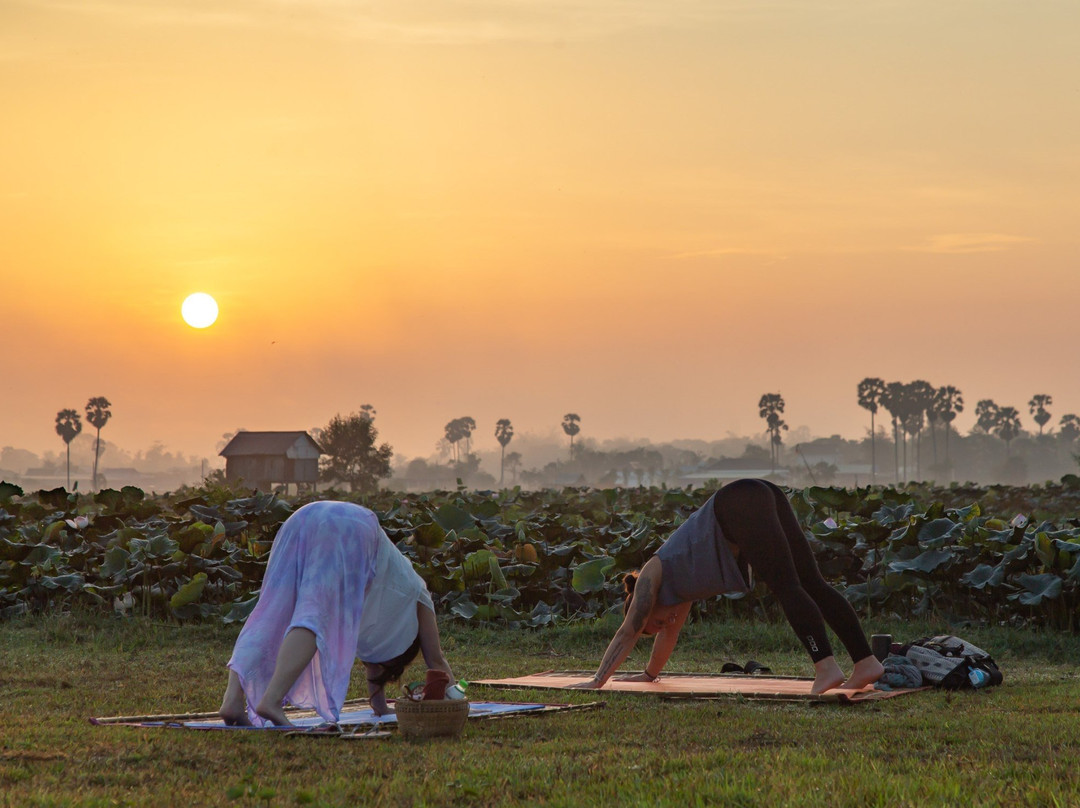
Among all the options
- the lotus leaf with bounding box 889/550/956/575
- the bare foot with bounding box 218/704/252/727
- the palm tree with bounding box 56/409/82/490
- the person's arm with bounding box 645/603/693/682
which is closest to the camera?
the bare foot with bounding box 218/704/252/727

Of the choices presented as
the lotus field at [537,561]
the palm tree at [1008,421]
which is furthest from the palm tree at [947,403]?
the lotus field at [537,561]

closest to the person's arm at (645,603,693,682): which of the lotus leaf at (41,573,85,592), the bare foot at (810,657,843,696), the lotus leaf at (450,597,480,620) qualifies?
the bare foot at (810,657,843,696)

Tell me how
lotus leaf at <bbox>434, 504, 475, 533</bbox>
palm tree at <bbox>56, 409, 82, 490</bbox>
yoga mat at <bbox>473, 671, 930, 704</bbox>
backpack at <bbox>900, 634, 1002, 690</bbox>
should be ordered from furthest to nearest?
palm tree at <bbox>56, 409, 82, 490</bbox>
lotus leaf at <bbox>434, 504, 475, 533</bbox>
backpack at <bbox>900, 634, 1002, 690</bbox>
yoga mat at <bbox>473, 671, 930, 704</bbox>

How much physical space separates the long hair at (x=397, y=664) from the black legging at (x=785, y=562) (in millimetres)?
2433

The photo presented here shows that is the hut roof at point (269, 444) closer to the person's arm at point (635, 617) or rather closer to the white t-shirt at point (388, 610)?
the person's arm at point (635, 617)

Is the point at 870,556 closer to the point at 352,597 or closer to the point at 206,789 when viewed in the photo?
the point at 352,597

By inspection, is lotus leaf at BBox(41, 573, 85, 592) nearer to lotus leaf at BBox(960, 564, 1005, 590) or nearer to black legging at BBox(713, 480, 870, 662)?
black legging at BBox(713, 480, 870, 662)

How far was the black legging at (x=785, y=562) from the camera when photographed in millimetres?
8500

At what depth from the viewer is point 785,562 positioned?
8508 mm

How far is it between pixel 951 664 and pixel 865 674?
→ 0.88 metres

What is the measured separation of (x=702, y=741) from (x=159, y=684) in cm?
481

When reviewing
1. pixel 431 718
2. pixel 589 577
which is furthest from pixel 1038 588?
pixel 431 718

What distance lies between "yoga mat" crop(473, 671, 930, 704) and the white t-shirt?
82.5 inches

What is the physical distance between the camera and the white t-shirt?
7.21 metres
